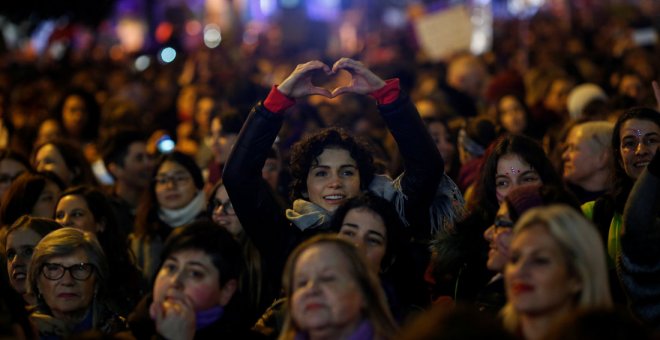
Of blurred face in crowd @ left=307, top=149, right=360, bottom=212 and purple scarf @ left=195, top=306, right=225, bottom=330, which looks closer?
purple scarf @ left=195, top=306, right=225, bottom=330

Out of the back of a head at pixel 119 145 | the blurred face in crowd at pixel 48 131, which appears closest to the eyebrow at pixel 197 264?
the back of a head at pixel 119 145

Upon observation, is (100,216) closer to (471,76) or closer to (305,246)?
(305,246)

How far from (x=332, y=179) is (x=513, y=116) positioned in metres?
4.77

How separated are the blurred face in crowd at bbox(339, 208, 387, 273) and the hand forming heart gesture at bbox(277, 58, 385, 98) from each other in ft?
1.89

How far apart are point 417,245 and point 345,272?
1.78 metres

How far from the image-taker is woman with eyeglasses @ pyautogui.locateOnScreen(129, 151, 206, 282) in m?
8.16

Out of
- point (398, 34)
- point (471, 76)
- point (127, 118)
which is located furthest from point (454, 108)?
point (398, 34)

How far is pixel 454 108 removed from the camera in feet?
40.3

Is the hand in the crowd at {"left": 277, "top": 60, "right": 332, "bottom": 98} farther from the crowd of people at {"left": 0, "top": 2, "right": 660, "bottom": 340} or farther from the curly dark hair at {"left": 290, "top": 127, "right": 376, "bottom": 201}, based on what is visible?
the curly dark hair at {"left": 290, "top": 127, "right": 376, "bottom": 201}

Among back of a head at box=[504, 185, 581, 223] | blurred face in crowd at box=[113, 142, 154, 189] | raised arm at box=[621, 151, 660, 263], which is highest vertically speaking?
blurred face in crowd at box=[113, 142, 154, 189]

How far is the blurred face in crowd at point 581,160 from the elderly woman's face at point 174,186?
2.57 m

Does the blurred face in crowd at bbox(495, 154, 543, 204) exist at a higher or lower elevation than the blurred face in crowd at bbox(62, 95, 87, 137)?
lower

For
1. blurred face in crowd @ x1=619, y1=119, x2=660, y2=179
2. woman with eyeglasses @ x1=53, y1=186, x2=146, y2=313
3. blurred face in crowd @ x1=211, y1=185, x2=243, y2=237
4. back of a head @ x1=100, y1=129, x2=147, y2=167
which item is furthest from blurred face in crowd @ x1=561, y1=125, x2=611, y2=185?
back of a head @ x1=100, y1=129, x2=147, y2=167

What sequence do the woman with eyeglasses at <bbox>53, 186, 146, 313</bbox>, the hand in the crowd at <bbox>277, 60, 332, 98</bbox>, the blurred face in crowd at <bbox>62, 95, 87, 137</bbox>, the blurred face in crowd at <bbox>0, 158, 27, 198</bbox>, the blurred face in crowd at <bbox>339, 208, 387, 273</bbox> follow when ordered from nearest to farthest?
the blurred face in crowd at <bbox>339, 208, 387, 273</bbox>, the hand in the crowd at <bbox>277, 60, 332, 98</bbox>, the woman with eyeglasses at <bbox>53, 186, 146, 313</bbox>, the blurred face in crowd at <bbox>0, 158, 27, 198</bbox>, the blurred face in crowd at <bbox>62, 95, 87, 137</bbox>
